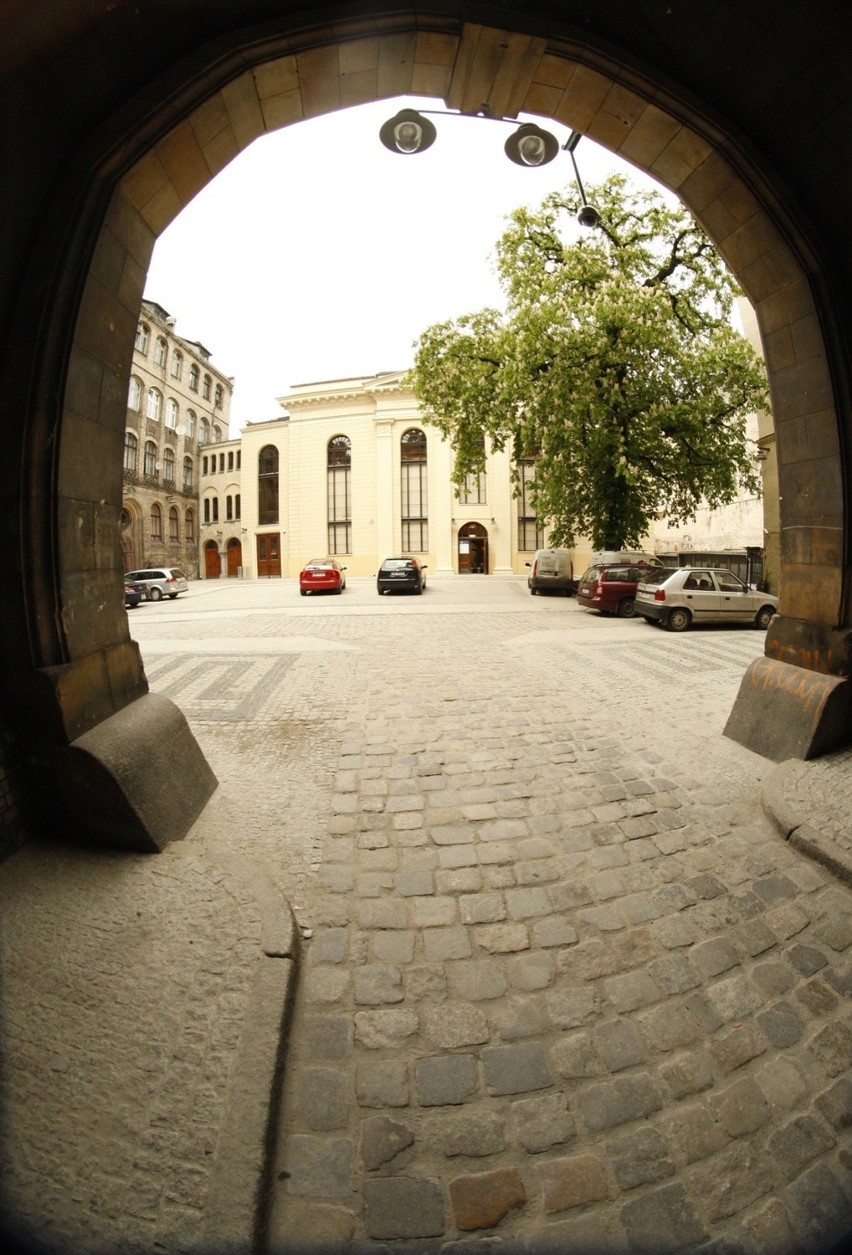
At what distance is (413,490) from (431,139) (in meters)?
34.9

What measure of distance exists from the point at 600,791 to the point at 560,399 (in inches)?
590

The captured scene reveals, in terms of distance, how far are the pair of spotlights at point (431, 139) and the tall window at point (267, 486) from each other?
128ft

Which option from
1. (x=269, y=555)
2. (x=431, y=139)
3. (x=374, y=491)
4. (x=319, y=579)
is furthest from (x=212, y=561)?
(x=431, y=139)

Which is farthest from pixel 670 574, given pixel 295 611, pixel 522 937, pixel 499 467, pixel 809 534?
pixel 499 467

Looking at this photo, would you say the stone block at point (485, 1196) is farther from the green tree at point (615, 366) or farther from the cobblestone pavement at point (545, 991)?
the green tree at point (615, 366)

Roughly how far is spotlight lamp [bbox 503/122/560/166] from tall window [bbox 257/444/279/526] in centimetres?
3925

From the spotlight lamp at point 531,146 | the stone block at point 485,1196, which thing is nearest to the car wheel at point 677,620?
the spotlight lamp at point 531,146

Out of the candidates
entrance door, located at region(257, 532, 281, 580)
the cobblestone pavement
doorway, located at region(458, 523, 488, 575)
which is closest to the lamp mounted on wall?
the cobblestone pavement

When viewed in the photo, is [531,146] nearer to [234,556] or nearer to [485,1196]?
[485,1196]

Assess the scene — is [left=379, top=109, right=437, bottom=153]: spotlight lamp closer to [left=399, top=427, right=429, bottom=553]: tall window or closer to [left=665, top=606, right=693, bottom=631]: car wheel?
[left=665, top=606, right=693, bottom=631]: car wheel

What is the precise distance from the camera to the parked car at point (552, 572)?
Answer: 2270cm

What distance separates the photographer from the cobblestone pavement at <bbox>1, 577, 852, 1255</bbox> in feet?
5.32

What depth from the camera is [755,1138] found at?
1770mm

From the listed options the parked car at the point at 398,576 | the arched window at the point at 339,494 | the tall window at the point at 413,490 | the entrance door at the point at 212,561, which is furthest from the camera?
the entrance door at the point at 212,561
